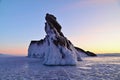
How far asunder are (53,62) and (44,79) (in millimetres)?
20395

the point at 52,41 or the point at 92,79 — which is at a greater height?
the point at 52,41

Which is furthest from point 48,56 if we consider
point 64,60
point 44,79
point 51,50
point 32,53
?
point 32,53

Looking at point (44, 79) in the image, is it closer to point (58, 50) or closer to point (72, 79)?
point (72, 79)

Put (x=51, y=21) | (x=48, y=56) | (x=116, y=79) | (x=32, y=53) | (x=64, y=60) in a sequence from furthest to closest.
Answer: (x=32, y=53) → (x=51, y=21) → (x=48, y=56) → (x=64, y=60) → (x=116, y=79)

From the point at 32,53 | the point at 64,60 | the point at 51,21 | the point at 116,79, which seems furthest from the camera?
the point at 32,53

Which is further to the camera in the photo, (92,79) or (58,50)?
(58,50)

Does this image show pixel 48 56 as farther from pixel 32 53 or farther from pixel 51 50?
pixel 32 53

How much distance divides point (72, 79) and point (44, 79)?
301cm

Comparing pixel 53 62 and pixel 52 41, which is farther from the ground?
pixel 52 41

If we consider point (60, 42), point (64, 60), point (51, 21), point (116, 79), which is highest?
point (51, 21)

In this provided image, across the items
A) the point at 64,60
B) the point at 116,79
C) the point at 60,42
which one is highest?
the point at 60,42

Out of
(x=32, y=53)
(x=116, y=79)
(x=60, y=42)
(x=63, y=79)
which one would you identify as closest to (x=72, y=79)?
(x=63, y=79)

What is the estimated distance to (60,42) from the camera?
154ft

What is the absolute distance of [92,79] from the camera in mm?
23328
